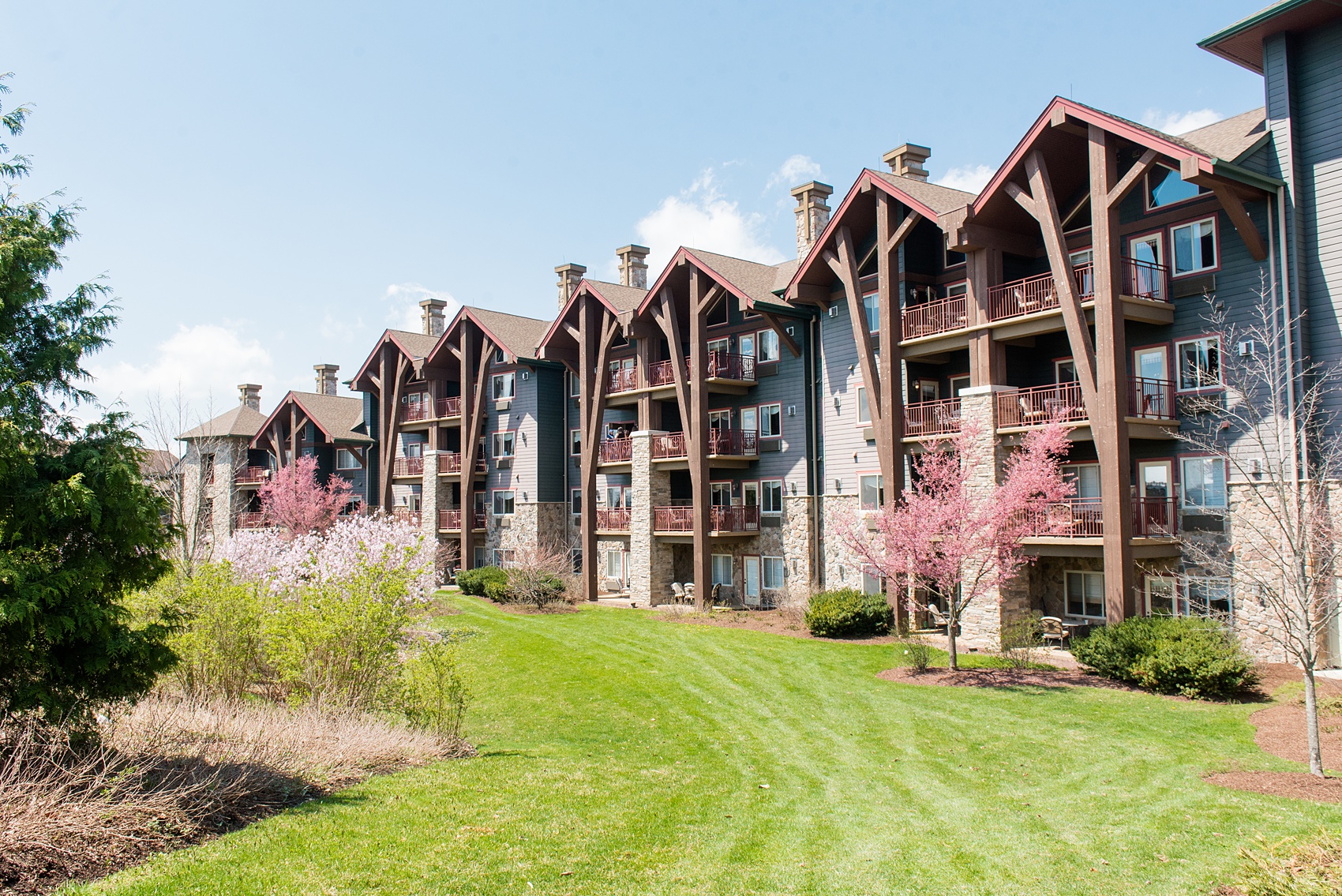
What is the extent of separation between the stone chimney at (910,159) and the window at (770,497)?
11126 mm

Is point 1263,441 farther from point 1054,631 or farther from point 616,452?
point 616,452

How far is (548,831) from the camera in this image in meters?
9.40

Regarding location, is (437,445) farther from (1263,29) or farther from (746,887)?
(746,887)

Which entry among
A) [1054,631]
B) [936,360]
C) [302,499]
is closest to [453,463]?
[302,499]

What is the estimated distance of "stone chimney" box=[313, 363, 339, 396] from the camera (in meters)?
58.7

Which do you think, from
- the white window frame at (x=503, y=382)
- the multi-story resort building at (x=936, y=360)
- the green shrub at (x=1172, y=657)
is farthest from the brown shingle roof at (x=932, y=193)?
the white window frame at (x=503, y=382)

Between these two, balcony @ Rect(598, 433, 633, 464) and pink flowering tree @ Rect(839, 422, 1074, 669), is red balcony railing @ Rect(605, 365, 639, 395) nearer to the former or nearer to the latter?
balcony @ Rect(598, 433, 633, 464)

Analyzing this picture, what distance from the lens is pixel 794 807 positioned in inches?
428

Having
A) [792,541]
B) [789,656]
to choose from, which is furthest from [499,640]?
[792,541]

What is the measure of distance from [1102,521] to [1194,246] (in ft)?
22.9

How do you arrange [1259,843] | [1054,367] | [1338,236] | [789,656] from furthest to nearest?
[1054,367] < [789,656] < [1338,236] < [1259,843]

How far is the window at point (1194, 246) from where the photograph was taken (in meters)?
21.3

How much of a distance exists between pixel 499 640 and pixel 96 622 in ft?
56.7

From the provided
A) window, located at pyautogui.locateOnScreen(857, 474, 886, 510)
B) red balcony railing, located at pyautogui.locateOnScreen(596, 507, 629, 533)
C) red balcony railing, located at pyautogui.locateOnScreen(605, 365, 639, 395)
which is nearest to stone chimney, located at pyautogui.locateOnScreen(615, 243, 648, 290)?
red balcony railing, located at pyautogui.locateOnScreen(605, 365, 639, 395)
